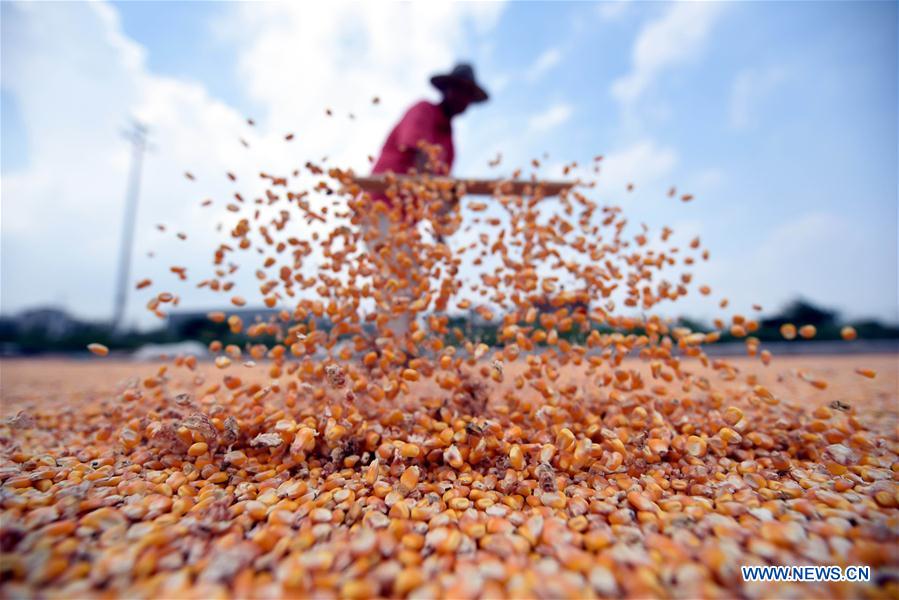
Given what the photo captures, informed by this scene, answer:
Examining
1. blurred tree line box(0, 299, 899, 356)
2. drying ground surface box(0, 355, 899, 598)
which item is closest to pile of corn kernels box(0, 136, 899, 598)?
drying ground surface box(0, 355, 899, 598)

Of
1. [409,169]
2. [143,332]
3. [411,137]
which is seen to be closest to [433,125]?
[411,137]

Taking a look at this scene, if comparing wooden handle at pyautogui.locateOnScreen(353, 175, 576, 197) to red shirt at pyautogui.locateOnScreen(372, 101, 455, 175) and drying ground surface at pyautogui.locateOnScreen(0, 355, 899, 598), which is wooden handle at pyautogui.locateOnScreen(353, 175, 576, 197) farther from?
drying ground surface at pyautogui.locateOnScreen(0, 355, 899, 598)

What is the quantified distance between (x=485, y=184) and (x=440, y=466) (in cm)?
169

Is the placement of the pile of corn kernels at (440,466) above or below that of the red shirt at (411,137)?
below

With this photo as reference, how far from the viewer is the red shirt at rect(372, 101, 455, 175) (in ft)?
9.83

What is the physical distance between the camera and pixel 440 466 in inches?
54.7

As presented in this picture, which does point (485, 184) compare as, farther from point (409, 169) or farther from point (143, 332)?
point (143, 332)

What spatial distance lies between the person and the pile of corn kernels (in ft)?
0.10

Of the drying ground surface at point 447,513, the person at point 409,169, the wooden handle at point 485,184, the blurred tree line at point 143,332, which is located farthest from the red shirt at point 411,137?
the blurred tree line at point 143,332

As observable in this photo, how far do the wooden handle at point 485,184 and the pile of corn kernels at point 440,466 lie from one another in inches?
3.9

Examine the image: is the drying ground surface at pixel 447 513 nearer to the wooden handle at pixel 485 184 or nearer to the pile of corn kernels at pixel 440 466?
the pile of corn kernels at pixel 440 466

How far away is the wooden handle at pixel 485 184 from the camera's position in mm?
2207

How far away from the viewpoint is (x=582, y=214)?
2.13 meters

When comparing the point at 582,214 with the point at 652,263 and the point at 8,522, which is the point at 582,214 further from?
the point at 8,522
